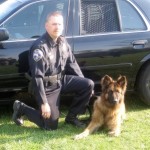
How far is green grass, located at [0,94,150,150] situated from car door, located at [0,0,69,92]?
1.87 ft

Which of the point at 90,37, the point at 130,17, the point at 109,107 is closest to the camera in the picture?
the point at 109,107

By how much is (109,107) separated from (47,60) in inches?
38.7

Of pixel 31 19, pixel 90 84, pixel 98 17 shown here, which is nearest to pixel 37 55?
pixel 31 19

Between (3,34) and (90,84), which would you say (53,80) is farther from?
(3,34)

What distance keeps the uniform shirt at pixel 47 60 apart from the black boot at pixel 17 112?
371mm

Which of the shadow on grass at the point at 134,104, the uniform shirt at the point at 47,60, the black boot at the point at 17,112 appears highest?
the uniform shirt at the point at 47,60

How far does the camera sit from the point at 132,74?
17.4 ft

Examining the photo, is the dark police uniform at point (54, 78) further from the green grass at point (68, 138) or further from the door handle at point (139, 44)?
the door handle at point (139, 44)

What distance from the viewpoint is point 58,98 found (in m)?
4.89

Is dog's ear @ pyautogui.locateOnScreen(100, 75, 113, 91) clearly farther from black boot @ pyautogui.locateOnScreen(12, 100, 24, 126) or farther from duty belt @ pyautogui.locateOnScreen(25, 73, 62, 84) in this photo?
black boot @ pyautogui.locateOnScreen(12, 100, 24, 126)

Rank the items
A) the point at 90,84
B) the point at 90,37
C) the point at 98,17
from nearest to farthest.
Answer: the point at 90,84, the point at 90,37, the point at 98,17

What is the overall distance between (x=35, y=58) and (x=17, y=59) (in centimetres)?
36

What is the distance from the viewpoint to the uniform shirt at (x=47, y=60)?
14.9ft

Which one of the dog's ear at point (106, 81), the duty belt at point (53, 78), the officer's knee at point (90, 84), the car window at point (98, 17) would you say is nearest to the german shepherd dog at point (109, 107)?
the dog's ear at point (106, 81)
